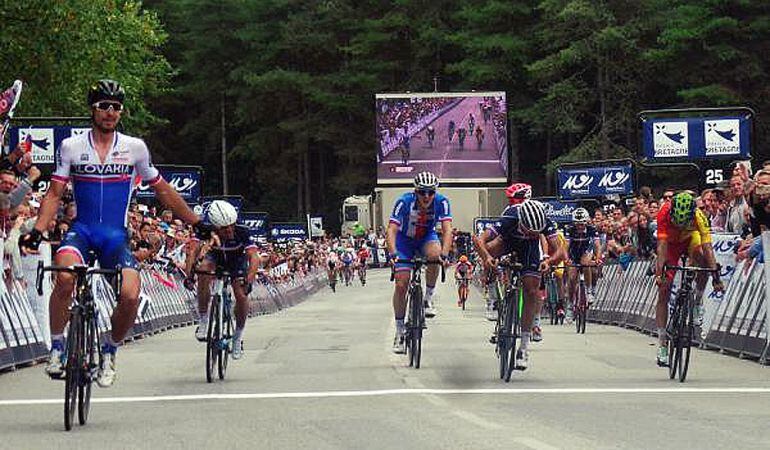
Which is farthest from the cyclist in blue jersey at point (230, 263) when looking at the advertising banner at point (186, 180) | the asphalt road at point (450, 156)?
the asphalt road at point (450, 156)

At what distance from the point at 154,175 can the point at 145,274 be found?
1575 centimetres

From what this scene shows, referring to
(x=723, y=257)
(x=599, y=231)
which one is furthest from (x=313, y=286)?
(x=723, y=257)

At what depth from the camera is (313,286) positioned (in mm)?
66500

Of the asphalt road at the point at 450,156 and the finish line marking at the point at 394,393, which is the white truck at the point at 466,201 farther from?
the finish line marking at the point at 394,393

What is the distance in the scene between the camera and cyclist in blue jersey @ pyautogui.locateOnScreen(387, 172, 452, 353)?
18578mm

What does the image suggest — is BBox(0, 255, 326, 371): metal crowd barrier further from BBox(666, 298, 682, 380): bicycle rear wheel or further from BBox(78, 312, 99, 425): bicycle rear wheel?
BBox(666, 298, 682, 380): bicycle rear wheel

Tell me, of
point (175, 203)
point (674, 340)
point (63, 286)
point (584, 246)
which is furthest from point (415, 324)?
point (584, 246)

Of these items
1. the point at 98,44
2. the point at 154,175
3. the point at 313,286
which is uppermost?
the point at 98,44

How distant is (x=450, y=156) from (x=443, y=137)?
2.75 feet

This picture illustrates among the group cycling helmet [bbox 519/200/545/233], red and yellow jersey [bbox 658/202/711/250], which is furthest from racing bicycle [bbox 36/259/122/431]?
red and yellow jersey [bbox 658/202/711/250]

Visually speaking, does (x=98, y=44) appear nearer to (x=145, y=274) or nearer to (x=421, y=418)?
(x=145, y=274)

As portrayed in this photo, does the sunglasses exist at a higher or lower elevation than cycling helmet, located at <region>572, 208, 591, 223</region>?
higher

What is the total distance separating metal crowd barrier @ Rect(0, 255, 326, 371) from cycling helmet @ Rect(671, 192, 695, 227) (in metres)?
6.89

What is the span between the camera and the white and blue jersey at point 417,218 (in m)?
18.7
